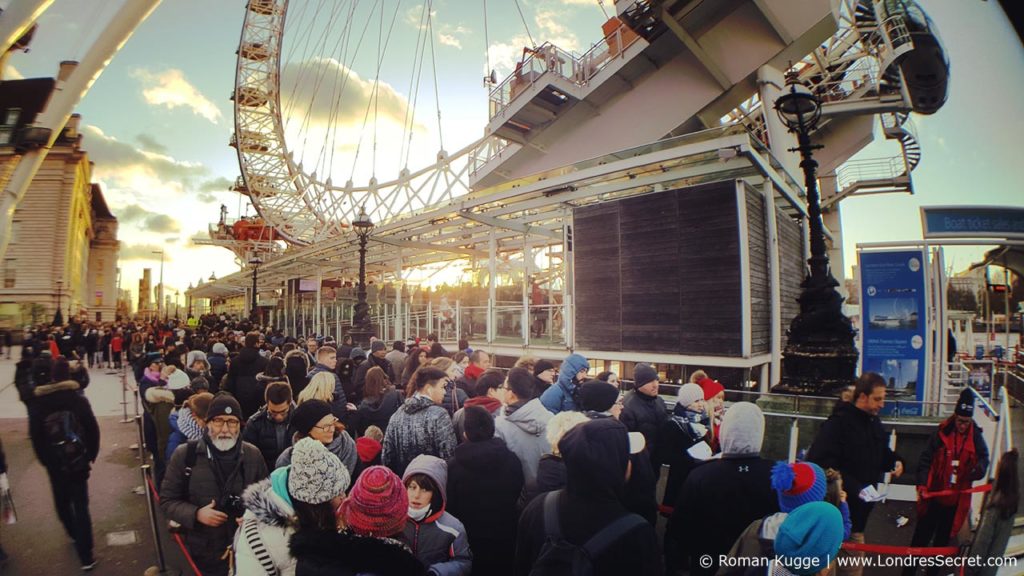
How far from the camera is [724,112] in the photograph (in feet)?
53.5

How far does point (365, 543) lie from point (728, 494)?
6.47ft

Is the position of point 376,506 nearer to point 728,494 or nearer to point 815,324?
point 728,494

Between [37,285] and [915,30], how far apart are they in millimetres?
23000

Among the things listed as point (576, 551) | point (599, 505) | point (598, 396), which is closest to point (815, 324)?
point (598, 396)

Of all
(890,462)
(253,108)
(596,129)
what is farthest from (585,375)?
(253,108)

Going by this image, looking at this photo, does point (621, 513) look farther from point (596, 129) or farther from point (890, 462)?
point (596, 129)

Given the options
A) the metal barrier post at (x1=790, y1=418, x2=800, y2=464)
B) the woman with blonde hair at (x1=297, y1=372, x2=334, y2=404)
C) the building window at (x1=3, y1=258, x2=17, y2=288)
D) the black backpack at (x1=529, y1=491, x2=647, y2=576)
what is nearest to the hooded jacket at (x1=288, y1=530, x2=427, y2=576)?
the black backpack at (x1=529, y1=491, x2=647, y2=576)

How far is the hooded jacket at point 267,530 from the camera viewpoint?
6.07 feet

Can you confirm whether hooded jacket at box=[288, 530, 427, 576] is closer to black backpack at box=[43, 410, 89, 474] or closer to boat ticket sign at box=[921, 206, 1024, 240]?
boat ticket sign at box=[921, 206, 1024, 240]

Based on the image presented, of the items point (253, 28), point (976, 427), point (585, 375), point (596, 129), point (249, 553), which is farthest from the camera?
point (253, 28)

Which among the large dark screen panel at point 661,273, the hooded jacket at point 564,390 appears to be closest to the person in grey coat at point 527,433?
the hooded jacket at point 564,390

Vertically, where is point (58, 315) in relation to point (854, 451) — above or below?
above

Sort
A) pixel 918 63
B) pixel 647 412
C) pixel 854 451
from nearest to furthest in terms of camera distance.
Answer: pixel 854 451 < pixel 647 412 < pixel 918 63

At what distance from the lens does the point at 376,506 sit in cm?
184
